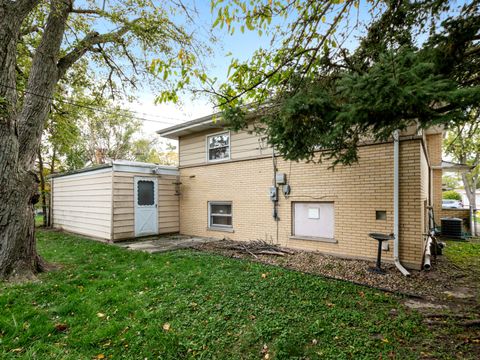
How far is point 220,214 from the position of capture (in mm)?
9289

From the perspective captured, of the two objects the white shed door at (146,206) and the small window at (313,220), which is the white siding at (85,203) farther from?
the small window at (313,220)

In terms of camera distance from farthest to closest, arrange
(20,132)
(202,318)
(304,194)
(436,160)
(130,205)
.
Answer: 1. (436,160)
2. (130,205)
3. (304,194)
4. (20,132)
5. (202,318)

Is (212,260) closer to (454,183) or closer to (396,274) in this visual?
(396,274)

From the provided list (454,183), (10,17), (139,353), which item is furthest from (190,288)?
(454,183)

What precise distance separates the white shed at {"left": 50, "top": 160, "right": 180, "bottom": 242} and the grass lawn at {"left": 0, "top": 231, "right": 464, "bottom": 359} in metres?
3.87

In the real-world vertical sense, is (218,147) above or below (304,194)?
above

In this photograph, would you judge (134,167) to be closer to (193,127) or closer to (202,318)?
(193,127)

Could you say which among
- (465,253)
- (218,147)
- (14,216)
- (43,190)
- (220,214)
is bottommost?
(465,253)

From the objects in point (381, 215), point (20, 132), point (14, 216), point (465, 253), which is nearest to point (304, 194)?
point (381, 215)

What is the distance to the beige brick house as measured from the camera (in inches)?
213

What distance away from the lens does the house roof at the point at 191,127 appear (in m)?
8.75

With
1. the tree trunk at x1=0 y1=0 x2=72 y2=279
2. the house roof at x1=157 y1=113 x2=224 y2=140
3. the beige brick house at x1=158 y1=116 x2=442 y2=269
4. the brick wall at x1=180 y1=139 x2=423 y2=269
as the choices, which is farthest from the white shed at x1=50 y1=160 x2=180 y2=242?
the tree trunk at x1=0 y1=0 x2=72 y2=279

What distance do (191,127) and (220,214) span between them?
11.3 feet

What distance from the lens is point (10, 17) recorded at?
14.8ft
